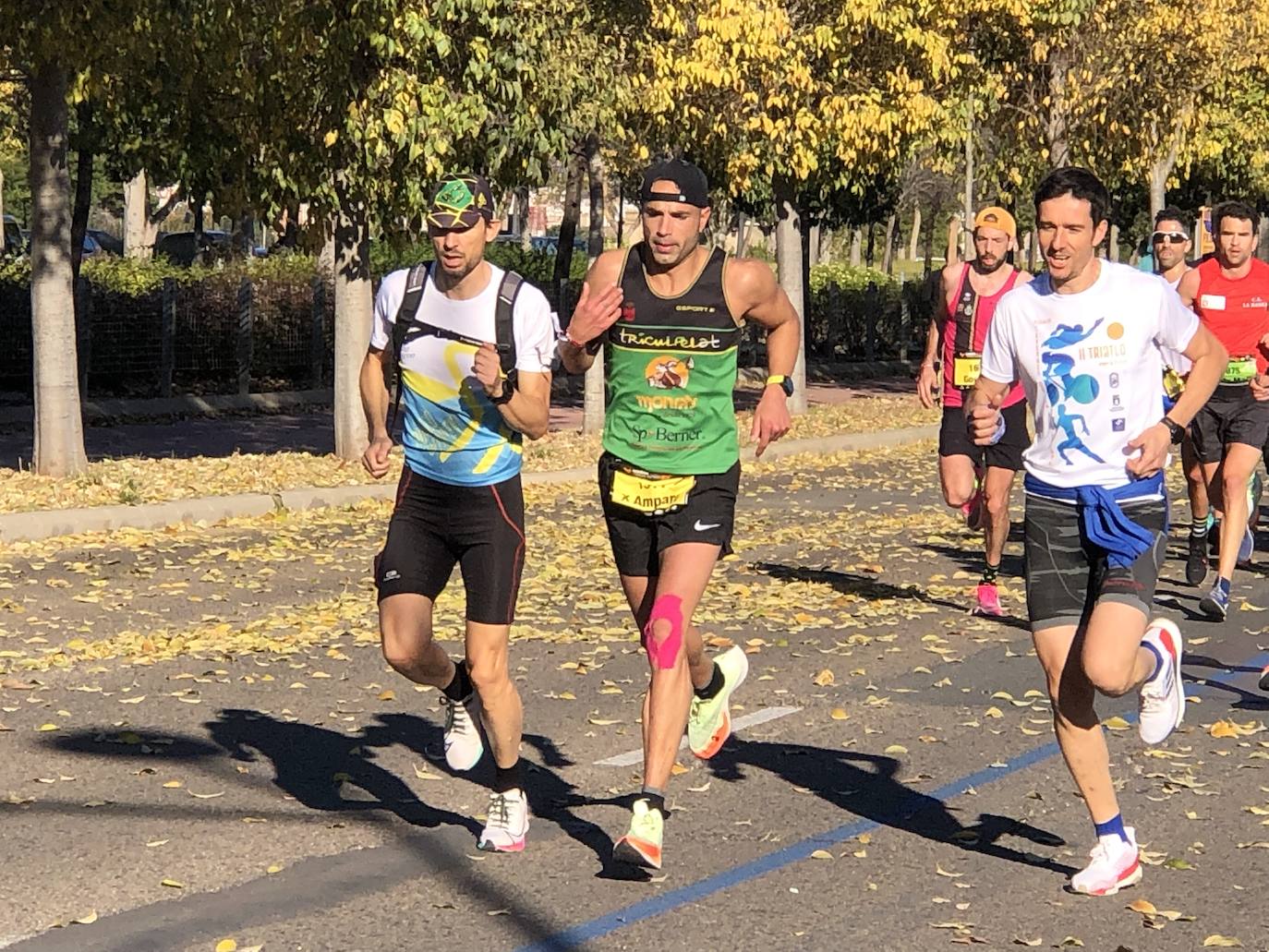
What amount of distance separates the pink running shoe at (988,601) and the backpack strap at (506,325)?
553 cm

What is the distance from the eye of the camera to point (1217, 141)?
136ft

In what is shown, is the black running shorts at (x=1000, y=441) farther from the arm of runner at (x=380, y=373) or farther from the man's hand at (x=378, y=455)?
the man's hand at (x=378, y=455)

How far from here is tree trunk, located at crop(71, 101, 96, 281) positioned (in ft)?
81.5

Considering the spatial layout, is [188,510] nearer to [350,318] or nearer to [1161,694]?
[350,318]

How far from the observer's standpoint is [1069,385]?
20.8ft

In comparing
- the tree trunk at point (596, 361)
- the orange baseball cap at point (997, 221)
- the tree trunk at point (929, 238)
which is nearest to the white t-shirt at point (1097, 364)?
the orange baseball cap at point (997, 221)

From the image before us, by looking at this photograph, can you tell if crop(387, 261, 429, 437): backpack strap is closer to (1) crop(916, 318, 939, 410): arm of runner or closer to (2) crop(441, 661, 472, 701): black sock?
(2) crop(441, 661, 472, 701): black sock

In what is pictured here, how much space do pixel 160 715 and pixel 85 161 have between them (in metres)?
20.3

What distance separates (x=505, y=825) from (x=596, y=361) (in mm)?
15749

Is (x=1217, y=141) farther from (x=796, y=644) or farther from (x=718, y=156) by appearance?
(x=796, y=644)

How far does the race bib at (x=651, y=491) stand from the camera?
21.9ft

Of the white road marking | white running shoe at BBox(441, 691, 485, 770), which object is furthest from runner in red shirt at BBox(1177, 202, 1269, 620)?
white running shoe at BBox(441, 691, 485, 770)

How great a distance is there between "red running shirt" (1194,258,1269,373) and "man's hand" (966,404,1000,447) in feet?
18.3

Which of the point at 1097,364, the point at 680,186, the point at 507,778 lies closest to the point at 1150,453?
the point at 1097,364
